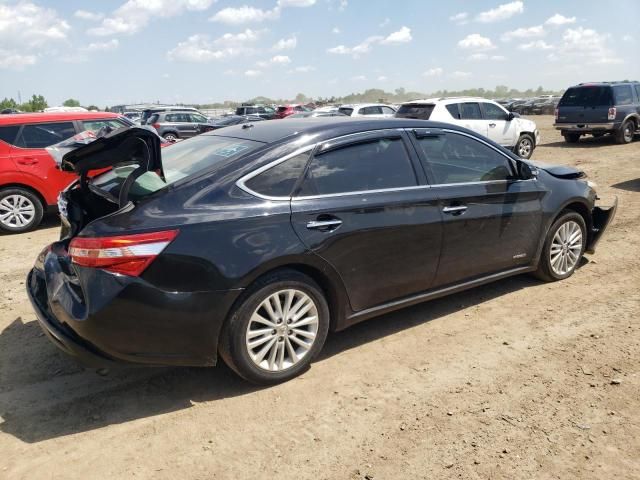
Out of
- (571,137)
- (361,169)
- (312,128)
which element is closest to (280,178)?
(312,128)

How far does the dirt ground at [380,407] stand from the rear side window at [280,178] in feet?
4.09

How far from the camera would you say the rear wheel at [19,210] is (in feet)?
24.7

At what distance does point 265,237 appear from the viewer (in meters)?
3.06

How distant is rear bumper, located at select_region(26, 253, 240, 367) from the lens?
9.07 ft

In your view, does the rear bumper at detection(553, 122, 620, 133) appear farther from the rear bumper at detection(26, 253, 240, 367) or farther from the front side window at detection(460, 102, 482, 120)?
the rear bumper at detection(26, 253, 240, 367)

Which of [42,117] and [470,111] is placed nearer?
[42,117]

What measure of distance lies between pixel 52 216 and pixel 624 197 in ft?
30.9

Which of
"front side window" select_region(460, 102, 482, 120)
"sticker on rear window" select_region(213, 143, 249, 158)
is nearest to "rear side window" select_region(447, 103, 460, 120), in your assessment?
"front side window" select_region(460, 102, 482, 120)

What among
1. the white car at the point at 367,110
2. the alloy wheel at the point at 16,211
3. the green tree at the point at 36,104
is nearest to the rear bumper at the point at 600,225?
the alloy wheel at the point at 16,211

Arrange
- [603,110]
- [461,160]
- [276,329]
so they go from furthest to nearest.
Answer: [603,110] → [461,160] → [276,329]

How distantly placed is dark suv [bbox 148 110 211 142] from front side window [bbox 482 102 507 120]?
12950 millimetres

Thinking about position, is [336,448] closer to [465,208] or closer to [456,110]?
[465,208]

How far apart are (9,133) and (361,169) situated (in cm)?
627

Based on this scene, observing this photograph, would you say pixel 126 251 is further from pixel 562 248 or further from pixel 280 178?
pixel 562 248
